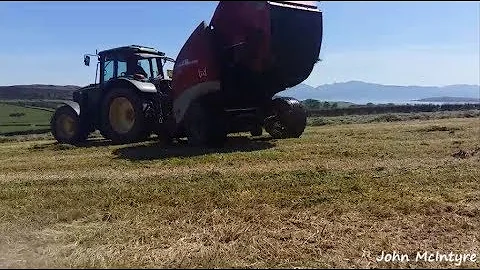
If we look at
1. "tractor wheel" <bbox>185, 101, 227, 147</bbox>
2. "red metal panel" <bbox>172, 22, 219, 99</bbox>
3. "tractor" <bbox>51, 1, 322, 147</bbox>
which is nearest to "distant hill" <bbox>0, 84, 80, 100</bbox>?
"tractor" <bbox>51, 1, 322, 147</bbox>

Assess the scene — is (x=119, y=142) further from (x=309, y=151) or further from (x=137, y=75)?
(x=309, y=151)

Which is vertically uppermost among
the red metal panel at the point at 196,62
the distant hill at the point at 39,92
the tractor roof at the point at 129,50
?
the tractor roof at the point at 129,50

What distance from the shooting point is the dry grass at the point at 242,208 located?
5.00 metres

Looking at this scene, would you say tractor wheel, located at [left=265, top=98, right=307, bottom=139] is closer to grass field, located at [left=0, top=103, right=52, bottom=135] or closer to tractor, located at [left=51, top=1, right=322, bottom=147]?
tractor, located at [left=51, top=1, right=322, bottom=147]

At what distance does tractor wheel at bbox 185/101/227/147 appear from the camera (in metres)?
12.4

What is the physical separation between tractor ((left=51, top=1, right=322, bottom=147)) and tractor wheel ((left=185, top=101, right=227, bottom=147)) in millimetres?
23

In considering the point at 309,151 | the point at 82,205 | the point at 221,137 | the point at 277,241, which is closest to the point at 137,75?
the point at 221,137

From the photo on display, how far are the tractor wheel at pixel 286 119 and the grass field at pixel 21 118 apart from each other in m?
8.60

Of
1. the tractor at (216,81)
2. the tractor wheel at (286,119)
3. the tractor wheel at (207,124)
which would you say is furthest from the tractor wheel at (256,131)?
the tractor wheel at (207,124)

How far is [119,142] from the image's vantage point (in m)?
15.4

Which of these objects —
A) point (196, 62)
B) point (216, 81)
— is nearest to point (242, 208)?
point (216, 81)

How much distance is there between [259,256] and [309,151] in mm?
6498

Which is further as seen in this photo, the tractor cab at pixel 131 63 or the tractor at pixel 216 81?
the tractor cab at pixel 131 63

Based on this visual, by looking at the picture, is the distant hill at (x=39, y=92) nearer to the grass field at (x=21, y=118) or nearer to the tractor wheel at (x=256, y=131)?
the grass field at (x=21, y=118)
